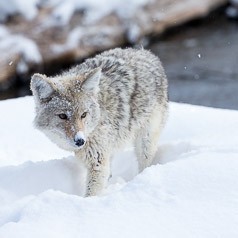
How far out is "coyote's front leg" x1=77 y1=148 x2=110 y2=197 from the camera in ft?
18.0

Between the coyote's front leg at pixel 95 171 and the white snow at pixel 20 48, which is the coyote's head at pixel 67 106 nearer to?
the coyote's front leg at pixel 95 171

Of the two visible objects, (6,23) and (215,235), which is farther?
(6,23)

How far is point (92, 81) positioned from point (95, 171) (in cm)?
80

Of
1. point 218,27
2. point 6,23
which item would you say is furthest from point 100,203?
point 218,27

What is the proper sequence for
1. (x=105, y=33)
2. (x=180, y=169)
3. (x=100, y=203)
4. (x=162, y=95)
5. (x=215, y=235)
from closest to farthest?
(x=215, y=235) → (x=100, y=203) → (x=180, y=169) → (x=162, y=95) → (x=105, y=33)

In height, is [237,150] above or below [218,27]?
above

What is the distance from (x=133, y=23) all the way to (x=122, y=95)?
6831 mm

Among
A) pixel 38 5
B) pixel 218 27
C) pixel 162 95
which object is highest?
pixel 162 95

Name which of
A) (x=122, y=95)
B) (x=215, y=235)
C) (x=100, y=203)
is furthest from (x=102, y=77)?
(x=215, y=235)

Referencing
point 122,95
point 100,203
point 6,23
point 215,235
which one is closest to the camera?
point 215,235

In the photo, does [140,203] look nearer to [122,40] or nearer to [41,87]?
[41,87]

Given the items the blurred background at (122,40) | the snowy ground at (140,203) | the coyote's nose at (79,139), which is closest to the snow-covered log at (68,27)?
the blurred background at (122,40)

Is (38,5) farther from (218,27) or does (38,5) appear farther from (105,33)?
(218,27)

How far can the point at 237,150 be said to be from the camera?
17.0 feet
